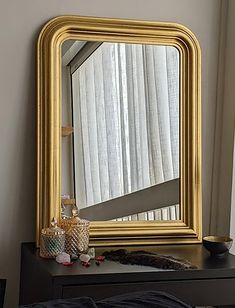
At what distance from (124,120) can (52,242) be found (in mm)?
618

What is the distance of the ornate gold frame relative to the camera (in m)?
2.19

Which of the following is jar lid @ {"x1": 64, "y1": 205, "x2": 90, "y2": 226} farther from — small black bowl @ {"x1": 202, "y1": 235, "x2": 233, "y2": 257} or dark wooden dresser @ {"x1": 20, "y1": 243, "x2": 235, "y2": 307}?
small black bowl @ {"x1": 202, "y1": 235, "x2": 233, "y2": 257}

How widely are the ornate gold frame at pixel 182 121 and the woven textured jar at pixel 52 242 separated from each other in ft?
0.42

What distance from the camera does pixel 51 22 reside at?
7.25 ft

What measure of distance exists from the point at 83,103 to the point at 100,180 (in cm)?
32

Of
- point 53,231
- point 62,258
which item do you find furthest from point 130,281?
point 53,231

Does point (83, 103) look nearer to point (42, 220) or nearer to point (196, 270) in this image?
point (42, 220)

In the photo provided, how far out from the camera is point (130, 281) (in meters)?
1.79

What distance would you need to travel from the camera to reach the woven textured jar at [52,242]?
1997 millimetres

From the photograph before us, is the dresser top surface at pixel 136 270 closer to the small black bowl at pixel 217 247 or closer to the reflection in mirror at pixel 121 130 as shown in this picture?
the small black bowl at pixel 217 247

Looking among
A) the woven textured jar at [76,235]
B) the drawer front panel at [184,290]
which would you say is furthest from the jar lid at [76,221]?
the drawer front panel at [184,290]

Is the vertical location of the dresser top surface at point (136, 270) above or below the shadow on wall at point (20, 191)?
below

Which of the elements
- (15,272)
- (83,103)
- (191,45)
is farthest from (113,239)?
(191,45)

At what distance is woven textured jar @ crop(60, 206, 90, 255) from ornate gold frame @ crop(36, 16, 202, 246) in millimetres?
88
